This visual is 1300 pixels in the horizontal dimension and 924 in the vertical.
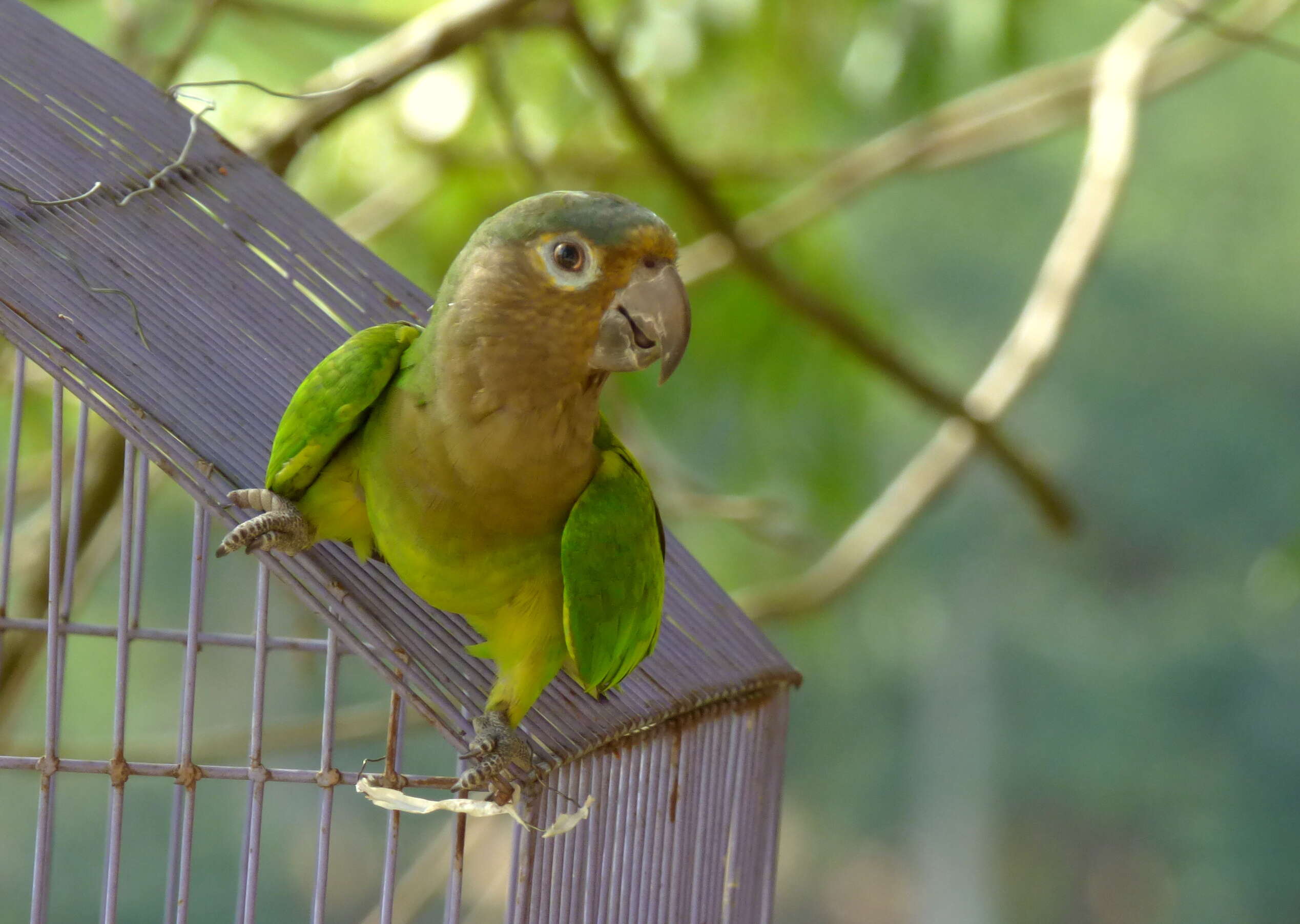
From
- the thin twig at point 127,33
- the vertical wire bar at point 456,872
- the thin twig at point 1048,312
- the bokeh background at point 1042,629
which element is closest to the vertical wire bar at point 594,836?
the vertical wire bar at point 456,872

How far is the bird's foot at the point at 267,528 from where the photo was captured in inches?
41.2

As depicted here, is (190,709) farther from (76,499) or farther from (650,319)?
(650,319)

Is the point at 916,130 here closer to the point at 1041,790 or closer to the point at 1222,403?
the point at 1222,403

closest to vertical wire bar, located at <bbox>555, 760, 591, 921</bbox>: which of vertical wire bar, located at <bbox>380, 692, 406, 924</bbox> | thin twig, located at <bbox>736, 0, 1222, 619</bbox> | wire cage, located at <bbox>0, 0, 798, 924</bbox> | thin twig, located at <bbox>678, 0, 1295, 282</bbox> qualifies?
wire cage, located at <bbox>0, 0, 798, 924</bbox>

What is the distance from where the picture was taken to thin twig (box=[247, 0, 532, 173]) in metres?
1.81

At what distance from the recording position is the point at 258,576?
125cm

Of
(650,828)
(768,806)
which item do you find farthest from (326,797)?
(768,806)

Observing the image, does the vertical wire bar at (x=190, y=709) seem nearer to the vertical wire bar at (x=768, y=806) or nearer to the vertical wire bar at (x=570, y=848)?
the vertical wire bar at (x=570, y=848)

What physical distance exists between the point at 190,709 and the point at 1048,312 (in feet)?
5.99

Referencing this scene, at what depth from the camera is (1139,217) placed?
20.2 feet

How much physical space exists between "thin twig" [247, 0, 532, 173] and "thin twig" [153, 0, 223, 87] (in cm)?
28

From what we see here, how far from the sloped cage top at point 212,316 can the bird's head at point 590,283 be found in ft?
0.84

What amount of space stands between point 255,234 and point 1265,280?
5.82 metres

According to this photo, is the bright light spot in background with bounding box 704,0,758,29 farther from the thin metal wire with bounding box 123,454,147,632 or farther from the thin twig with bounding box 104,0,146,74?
the thin metal wire with bounding box 123,454,147,632
